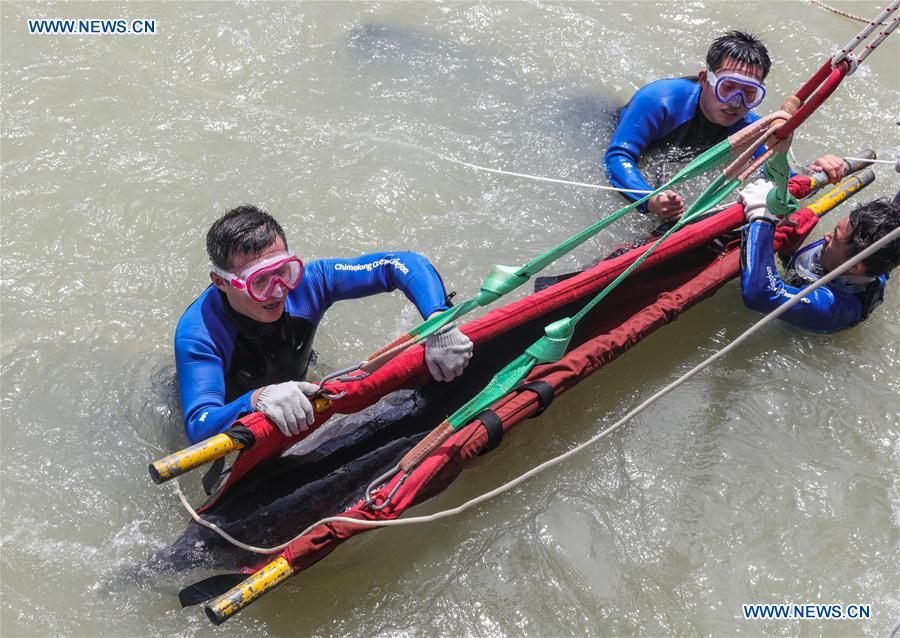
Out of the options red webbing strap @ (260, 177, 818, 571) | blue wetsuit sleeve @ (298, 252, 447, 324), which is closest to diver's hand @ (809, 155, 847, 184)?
red webbing strap @ (260, 177, 818, 571)

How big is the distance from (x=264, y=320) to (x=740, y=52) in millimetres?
2829

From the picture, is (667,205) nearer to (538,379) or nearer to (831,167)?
(831,167)

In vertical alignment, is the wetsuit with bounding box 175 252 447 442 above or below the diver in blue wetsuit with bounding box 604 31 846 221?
below

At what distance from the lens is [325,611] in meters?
2.78

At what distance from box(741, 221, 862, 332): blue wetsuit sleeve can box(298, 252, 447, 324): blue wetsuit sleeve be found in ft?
4.66

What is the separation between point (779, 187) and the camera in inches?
125

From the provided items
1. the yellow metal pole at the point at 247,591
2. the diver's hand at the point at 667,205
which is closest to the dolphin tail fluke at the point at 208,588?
the yellow metal pole at the point at 247,591

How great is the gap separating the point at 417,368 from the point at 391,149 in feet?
7.68

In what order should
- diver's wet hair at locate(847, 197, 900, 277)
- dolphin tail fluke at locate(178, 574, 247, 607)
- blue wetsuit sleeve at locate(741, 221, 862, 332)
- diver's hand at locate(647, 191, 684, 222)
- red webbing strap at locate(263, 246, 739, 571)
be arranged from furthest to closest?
1. diver's hand at locate(647, 191, 684, 222)
2. blue wetsuit sleeve at locate(741, 221, 862, 332)
3. diver's wet hair at locate(847, 197, 900, 277)
4. dolphin tail fluke at locate(178, 574, 247, 607)
5. red webbing strap at locate(263, 246, 739, 571)

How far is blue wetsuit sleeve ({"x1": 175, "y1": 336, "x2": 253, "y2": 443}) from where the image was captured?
259 cm

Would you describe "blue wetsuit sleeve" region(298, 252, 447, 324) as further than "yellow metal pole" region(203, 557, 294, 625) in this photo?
Yes

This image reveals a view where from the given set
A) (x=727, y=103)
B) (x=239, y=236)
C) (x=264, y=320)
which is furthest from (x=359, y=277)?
(x=727, y=103)

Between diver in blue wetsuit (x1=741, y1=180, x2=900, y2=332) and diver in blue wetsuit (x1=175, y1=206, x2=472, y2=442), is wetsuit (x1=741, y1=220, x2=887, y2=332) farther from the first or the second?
diver in blue wetsuit (x1=175, y1=206, x2=472, y2=442)

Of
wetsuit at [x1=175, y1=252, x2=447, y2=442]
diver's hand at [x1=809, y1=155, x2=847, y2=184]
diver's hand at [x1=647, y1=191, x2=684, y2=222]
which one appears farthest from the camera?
diver's hand at [x1=809, y1=155, x2=847, y2=184]
